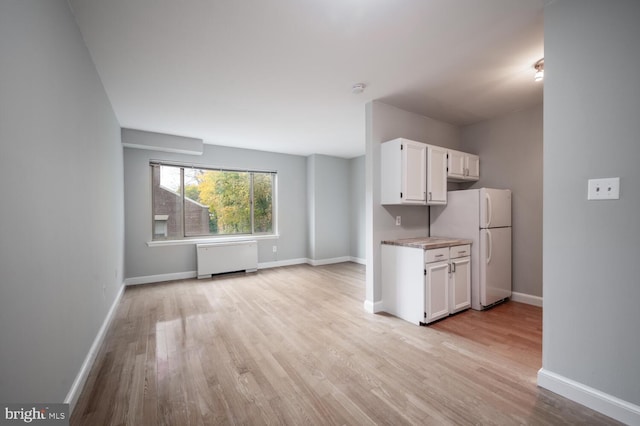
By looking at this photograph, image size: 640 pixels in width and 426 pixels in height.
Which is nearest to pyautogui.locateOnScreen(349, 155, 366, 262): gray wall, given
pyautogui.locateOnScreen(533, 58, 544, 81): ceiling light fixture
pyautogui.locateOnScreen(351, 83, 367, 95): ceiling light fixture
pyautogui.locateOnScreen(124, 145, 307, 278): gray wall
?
pyautogui.locateOnScreen(124, 145, 307, 278): gray wall

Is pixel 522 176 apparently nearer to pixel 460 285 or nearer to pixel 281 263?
pixel 460 285

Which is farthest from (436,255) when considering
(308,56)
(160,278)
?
(160,278)

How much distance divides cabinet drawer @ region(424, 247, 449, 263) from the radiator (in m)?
3.64

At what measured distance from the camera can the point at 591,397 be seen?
1603 mm

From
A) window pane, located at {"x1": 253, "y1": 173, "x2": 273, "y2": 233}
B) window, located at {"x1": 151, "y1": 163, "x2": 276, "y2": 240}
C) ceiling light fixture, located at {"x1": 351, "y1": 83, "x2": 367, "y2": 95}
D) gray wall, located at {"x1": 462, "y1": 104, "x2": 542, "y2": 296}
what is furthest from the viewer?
window pane, located at {"x1": 253, "y1": 173, "x2": 273, "y2": 233}

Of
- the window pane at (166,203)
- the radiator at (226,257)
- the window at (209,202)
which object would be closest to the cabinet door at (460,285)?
the radiator at (226,257)

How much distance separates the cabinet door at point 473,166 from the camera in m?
3.78

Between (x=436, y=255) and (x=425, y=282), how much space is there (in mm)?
338

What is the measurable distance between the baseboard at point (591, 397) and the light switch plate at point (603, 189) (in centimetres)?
118

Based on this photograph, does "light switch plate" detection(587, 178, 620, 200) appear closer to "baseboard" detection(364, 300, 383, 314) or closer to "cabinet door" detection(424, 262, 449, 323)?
"cabinet door" detection(424, 262, 449, 323)

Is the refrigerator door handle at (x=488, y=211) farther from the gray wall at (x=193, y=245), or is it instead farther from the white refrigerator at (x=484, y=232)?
the gray wall at (x=193, y=245)

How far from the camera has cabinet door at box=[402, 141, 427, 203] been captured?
10.0 feet

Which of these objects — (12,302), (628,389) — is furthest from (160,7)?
(628,389)

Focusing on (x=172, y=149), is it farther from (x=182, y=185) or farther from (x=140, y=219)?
(x=140, y=219)
